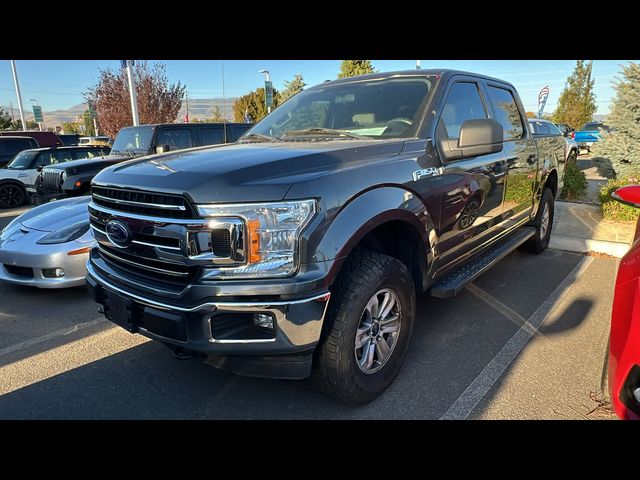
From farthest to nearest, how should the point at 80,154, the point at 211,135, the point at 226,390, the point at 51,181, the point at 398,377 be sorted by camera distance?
1. the point at 80,154
2. the point at 211,135
3. the point at 51,181
4. the point at 398,377
5. the point at 226,390

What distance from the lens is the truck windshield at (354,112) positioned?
3096 millimetres

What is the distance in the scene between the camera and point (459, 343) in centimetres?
334

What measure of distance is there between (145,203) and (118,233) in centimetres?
33

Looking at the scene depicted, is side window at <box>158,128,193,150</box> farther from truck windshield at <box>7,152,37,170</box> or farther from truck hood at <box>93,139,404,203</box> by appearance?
truck hood at <box>93,139,404,203</box>

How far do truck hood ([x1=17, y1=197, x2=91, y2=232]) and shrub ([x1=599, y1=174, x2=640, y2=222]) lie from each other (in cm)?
779

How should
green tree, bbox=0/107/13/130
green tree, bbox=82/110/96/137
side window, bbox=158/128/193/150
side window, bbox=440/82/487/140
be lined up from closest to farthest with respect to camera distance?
side window, bbox=440/82/487/140
side window, bbox=158/128/193/150
green tree, bbox=0/107/13/130
green tree, bbox=82/110/96/137

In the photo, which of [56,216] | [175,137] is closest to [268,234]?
[56,216]

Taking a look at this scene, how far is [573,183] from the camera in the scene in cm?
880

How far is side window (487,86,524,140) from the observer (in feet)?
13.6

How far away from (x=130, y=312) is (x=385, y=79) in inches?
102

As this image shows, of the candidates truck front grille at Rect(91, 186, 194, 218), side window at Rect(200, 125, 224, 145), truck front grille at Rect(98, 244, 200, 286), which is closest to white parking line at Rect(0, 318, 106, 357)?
truck front grille at Rect(98, 244, 200, 286)

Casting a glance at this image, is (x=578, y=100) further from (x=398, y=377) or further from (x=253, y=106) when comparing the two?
(x=398, y=377)

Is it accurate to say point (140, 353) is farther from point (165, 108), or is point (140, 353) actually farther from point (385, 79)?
point (165, 108)
